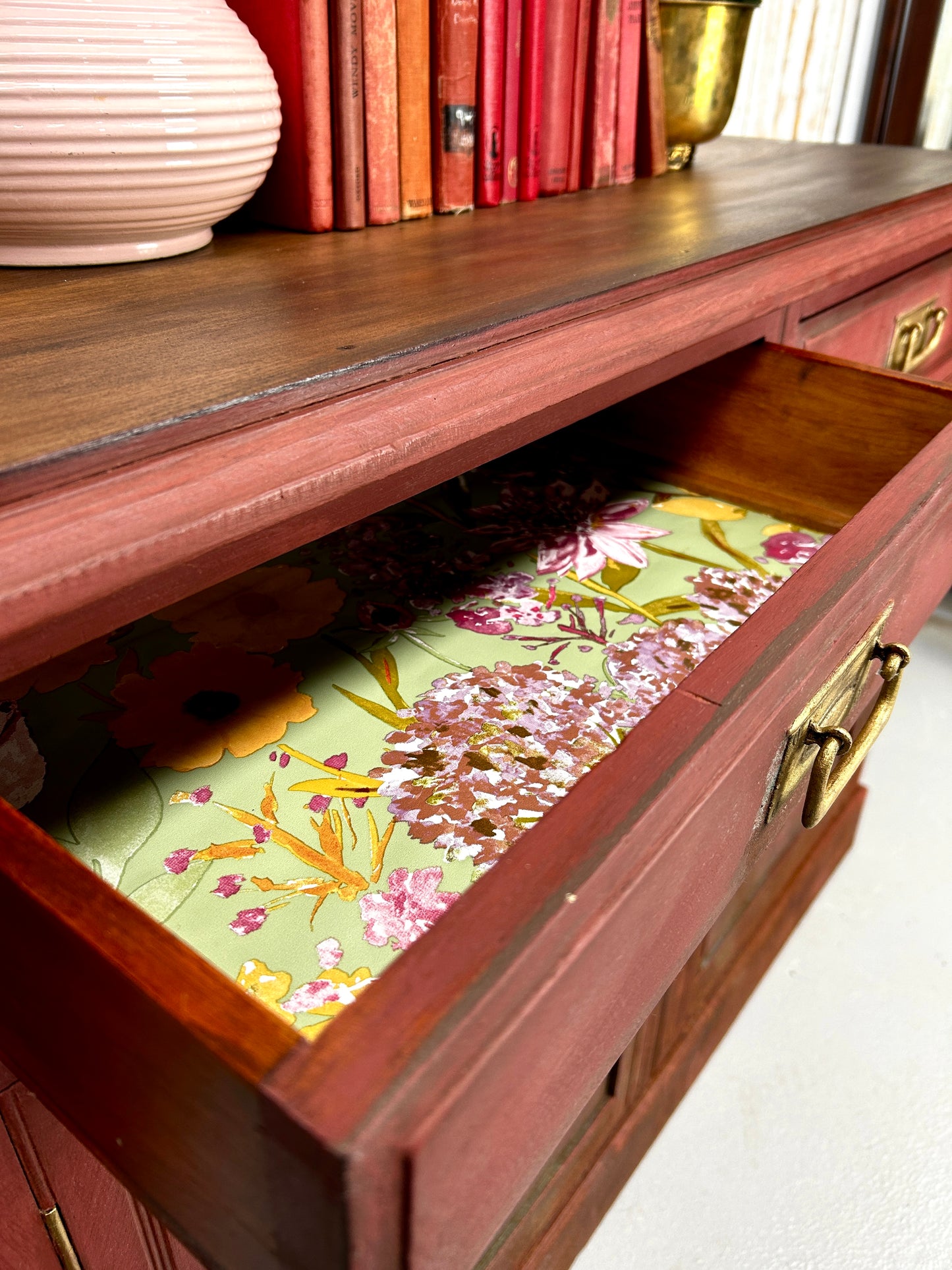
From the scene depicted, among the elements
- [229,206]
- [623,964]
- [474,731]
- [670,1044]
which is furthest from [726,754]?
[670,1044]

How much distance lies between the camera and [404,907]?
39cm

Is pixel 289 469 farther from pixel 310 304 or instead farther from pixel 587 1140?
pixel 587 1140

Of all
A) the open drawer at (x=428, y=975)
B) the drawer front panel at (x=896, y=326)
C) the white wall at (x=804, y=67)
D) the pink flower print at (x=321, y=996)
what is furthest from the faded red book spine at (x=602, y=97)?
the white wall at (x=804, y=67)

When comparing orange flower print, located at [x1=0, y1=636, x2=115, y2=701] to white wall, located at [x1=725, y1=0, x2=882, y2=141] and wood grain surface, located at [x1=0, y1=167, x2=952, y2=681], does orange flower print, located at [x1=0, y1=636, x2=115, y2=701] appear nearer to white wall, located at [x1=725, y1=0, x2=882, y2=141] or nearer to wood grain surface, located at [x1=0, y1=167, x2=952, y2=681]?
wood grain surface, located at [x1=0, y1=167, x2=952, y2=681]

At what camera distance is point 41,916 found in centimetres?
25

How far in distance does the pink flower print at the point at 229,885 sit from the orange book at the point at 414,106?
46 centimetres

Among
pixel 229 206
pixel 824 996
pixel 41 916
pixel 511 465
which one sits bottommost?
pixel 824 996

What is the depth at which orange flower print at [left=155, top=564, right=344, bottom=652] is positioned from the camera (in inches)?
23.2

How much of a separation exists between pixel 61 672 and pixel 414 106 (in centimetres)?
42

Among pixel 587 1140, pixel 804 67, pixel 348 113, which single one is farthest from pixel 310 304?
pixel 804 67

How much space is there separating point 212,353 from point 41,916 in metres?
0.21

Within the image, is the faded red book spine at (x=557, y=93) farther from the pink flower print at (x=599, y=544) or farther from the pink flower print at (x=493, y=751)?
the pink flower print at (x=493, y=751)

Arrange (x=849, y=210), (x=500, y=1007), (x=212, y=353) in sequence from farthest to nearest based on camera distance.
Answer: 1. (x=849, y=210)
2. (x=212, y=353)
3. (x=500, y=1007)

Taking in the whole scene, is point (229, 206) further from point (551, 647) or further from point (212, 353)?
point (551, 647)
